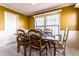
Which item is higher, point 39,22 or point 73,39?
point 39,22

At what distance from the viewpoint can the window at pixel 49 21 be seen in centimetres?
388

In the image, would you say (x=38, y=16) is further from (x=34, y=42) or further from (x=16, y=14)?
(x=34, y=42)

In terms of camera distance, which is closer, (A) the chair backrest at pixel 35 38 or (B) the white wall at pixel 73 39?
(A) the chair backrest at pixel 35 38

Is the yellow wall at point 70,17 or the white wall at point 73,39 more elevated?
the yellow wall at point 70,17

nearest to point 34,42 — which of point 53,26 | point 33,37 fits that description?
point 33,37

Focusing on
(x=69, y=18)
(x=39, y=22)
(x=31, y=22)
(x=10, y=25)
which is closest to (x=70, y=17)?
(x=69, y=18)

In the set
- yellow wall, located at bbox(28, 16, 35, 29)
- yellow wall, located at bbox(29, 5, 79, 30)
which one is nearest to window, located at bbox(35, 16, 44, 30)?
yellow wall, located at bbox(28, 16, 35, 29)

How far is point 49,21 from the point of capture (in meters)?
4.02

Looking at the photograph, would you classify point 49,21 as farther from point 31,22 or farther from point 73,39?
point 73,39

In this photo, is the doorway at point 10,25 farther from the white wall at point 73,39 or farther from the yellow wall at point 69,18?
the white wall at point 73,39

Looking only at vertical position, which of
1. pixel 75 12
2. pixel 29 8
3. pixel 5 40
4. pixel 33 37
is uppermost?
pixel 29 8

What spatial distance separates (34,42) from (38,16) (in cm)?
213

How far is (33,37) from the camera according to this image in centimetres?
214

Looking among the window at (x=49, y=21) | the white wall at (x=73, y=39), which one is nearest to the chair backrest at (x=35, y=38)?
the window at (x=49, y=21)
